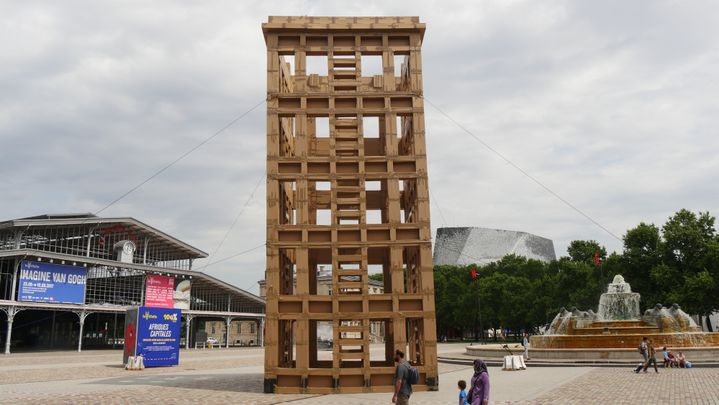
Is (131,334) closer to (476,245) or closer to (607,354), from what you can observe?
(607,354)

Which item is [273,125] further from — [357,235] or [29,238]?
[29,238]

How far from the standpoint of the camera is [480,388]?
33.6ft

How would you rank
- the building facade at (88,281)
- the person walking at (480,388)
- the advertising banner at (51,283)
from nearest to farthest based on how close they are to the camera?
the person walking at (480,388)
the advertising banner at (51,283)
the building facade at (88,281)

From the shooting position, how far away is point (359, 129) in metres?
20.6

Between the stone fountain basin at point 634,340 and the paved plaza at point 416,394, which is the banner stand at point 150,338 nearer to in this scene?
the paved plaza at point 416,394

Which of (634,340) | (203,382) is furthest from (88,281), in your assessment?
(634,340)

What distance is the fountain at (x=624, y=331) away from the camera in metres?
30.4

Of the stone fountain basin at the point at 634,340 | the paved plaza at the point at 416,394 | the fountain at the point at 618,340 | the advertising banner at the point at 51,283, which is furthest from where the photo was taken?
the advertising banner at the point at 51,283

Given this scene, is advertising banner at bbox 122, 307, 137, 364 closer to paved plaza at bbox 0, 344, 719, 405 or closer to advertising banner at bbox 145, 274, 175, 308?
paved plaza at bbox 0, 344, 719, 405

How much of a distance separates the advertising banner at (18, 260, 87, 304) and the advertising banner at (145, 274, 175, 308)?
8.14 metres

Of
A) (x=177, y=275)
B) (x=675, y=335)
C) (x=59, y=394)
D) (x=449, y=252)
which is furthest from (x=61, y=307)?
(x=449, y=252)

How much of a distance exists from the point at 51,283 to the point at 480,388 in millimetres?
50429

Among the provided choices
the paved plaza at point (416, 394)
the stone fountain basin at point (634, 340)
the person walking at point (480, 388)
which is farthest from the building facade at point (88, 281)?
the person walking at point (480, 388)

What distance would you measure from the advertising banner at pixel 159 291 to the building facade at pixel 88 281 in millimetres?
168
